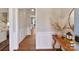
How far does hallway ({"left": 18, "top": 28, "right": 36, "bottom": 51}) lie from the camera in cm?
143

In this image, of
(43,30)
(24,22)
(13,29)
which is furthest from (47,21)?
(13,29)

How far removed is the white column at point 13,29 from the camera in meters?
1.41

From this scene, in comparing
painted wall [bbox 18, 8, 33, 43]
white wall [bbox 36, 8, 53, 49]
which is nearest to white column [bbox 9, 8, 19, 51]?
painted wall [bbox 18, 8, 33, 43]

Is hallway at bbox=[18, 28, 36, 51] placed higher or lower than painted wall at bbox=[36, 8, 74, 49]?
lower

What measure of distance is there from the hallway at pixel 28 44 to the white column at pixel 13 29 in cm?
7

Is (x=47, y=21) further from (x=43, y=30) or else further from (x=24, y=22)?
(x=24, y=22)

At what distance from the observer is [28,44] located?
1.44m

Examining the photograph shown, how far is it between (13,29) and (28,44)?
0.93 ft

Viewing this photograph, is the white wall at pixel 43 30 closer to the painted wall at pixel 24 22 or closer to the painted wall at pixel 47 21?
the painted wall at pixel 47 21

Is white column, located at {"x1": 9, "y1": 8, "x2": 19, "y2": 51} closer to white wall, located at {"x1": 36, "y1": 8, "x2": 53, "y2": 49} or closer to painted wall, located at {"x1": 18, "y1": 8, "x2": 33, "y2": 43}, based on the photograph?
painted wall, located at {"x1": 18, "y1": 8, "x2": 33, "y2": 43}

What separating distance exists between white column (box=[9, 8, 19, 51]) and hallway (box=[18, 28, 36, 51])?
74 mm

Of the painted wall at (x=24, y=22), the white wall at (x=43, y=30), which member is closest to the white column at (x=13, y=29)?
the painted wall at (x=24, y=22)
